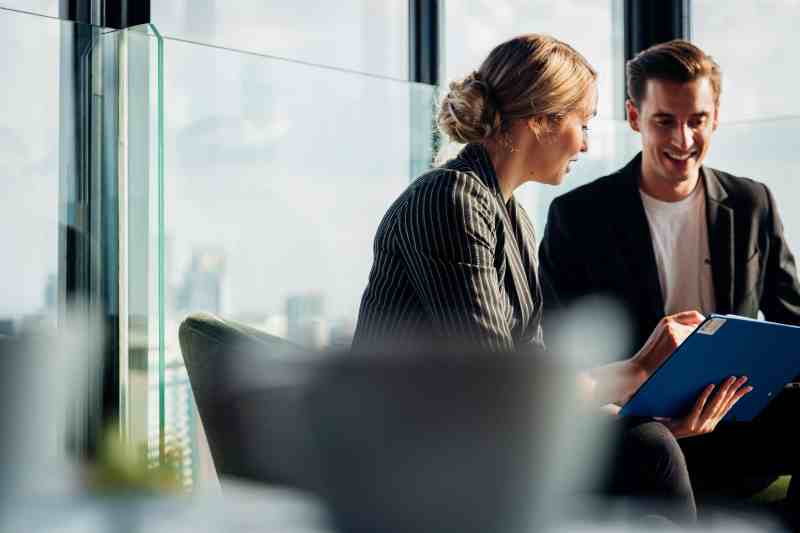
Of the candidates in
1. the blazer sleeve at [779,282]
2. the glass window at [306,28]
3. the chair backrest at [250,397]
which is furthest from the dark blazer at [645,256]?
the glass window at [306,28]

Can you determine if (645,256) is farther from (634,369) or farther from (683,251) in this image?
(634,369)

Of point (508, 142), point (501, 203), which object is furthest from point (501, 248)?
point (508, 142)

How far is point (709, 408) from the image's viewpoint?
1441 millimetres

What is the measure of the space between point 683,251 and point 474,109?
654mm

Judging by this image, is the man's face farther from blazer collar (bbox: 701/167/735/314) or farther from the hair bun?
the hair bun

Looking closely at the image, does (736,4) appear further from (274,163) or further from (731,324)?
(731,324)

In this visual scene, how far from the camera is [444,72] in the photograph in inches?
106

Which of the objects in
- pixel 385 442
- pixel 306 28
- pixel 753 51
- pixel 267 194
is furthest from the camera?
pixel 753 51

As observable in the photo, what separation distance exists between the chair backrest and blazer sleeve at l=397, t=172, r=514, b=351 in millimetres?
191

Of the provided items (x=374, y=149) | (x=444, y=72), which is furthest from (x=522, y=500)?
(x=444, y=72)

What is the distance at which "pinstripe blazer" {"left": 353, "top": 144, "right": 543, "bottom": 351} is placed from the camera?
1281 mm

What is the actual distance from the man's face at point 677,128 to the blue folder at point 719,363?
56 cm

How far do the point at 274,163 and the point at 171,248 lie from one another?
0.99 feet

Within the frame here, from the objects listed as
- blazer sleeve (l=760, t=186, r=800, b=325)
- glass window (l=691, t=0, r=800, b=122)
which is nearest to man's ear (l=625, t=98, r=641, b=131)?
blazer sleeve (l=760, t=186, r=800, b=325)
